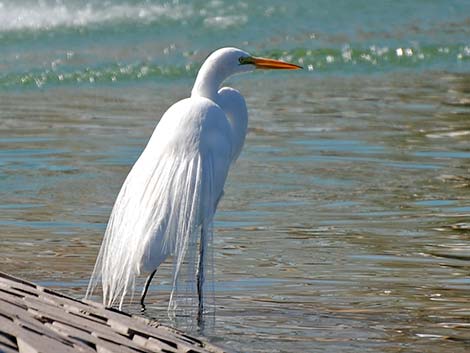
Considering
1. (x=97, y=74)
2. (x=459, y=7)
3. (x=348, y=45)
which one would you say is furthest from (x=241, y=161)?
(x=459, y=7)

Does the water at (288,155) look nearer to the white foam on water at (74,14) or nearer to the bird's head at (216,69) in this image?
the white foam on water at (74,14)

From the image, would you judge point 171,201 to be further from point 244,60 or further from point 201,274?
point 244,60

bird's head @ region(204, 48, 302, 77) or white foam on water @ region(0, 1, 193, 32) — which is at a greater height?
bird's head @ region(204, 48, 302, 77)

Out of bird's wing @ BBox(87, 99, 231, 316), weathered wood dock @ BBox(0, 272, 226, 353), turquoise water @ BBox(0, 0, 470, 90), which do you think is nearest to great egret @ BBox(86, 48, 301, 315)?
bird's wing @ BBox(87, 99, 231, 316)

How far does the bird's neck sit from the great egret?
14 centimetres

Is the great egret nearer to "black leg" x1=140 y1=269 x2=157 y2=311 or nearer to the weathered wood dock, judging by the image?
→ "black leg" x1=140 y1=269 x2=157 y2=311

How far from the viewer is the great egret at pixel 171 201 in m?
5.55

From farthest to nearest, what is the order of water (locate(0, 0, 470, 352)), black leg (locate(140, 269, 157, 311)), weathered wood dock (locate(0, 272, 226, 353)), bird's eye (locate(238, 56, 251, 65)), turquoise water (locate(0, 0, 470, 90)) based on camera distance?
turquoise water (locate(0, 0, 470, 90)) → bird's eye (locate(238, 56, 251, 65)) → water (locate(0, 0, 470, 352)) → black leg (locate(140, 269, 157, 311)) → weathered wood dock (locate(0, 272, 226, 353))

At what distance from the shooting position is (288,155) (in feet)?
31.7

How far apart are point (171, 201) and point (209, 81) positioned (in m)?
0.88

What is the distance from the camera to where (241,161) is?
9.52m

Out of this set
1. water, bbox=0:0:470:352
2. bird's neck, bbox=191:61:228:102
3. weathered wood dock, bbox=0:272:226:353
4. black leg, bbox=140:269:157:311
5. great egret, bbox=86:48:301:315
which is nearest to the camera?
weathered wood dock, bbox=0:272:226:353

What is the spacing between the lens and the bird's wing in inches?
219

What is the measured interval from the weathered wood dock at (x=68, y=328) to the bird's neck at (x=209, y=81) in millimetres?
1841
